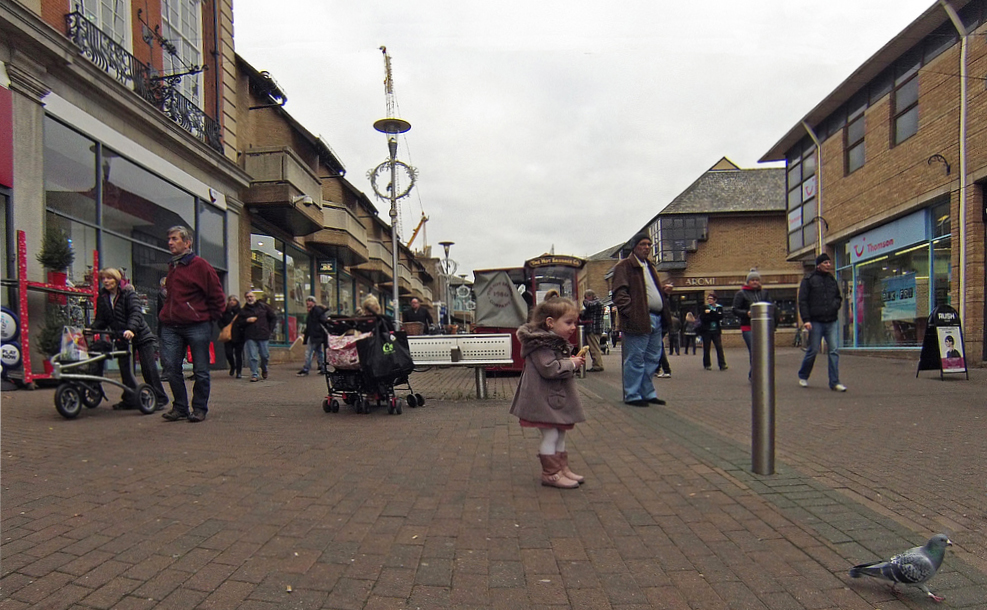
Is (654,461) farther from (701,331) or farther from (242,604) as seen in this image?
(701,331)

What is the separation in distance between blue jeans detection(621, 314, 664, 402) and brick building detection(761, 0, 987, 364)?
8536 mm

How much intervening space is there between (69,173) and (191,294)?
18.3 feet

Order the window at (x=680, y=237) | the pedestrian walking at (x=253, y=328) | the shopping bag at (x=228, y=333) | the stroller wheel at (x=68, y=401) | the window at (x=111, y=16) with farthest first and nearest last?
the window at (x=680, y=237), the shopping bag at (x=228, y=333), the pedestrian walking at (x=253, y=328), the window at (x=111, y=16), the stroller wheel at (x=68, y=401)

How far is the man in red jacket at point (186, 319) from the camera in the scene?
19.8 ft

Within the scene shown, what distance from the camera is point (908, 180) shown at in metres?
13.7

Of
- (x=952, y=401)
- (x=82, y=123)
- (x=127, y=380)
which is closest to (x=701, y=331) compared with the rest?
(x=952, y=401)

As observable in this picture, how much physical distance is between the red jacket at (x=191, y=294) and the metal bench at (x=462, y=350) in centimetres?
Answer: 239

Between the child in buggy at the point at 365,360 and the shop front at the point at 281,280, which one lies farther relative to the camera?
the shop front at the point at 281,280

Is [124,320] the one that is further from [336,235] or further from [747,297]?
[336,235]

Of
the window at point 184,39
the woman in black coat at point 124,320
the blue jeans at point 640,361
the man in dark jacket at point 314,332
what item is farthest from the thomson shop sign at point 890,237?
the window at point 184,39

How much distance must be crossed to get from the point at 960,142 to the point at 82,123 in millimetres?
16160

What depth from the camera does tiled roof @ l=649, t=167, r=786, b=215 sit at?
3250cm

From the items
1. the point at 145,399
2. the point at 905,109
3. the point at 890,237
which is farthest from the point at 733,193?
the point at 145,399

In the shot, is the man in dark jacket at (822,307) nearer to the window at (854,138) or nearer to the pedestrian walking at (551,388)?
the pedestrian walking at (551,388)
